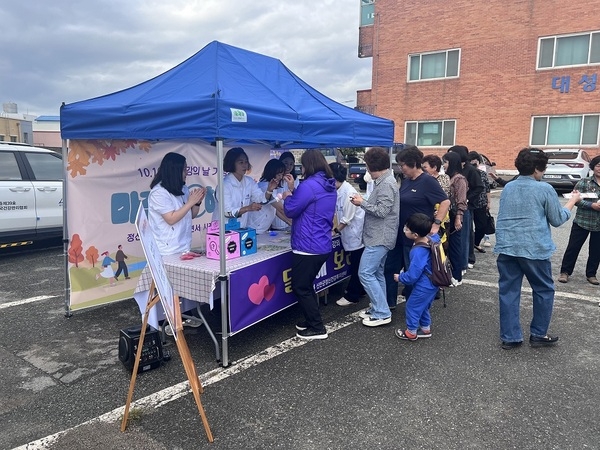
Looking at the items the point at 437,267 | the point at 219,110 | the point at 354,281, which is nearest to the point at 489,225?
the point at 354,281

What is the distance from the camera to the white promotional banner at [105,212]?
466 cm

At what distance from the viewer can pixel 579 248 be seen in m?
6.06

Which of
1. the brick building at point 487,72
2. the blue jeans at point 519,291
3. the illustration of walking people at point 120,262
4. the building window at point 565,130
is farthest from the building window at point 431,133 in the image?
the illustration of walking people at point 120,262

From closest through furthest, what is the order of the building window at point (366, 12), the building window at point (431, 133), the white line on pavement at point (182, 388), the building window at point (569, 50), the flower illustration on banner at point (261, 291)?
the white line on pavement at point (182, 388), the flower illustration on banner at point (261, 291), the building window at point (569, 50), the building window at point (431, 133), the building window at point (366, 12)

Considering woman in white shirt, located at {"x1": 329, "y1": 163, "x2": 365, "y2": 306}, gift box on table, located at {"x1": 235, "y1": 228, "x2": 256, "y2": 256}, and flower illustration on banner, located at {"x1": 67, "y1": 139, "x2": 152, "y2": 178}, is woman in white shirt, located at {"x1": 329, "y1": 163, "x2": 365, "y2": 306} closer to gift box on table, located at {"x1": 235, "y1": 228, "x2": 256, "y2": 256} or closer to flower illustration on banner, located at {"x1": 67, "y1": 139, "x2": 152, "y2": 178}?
gift box on table, located at {"x1": 235, "y1": 228, "x2": 256, "y2": 256}

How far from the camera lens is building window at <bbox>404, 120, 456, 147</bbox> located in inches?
806

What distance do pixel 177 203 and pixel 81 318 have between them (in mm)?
1752

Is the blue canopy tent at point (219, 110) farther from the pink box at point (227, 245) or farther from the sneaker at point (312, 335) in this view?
the sneaker at point (312, 335)

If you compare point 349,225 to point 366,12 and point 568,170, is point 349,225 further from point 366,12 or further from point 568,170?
point 366,12

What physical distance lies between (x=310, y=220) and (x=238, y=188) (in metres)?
1.32

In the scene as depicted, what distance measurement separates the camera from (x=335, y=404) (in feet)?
10.3

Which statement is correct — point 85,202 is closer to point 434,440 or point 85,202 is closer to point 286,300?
point 286,300

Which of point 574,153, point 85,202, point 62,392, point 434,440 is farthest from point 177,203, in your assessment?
point 574,153

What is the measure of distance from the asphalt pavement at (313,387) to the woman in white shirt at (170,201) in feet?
2.98
